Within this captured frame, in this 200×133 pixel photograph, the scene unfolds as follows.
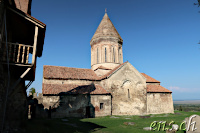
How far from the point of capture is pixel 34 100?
15914mm

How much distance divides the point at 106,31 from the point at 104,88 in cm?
1103

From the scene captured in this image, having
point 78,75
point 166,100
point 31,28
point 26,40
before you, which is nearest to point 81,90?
point 78,75

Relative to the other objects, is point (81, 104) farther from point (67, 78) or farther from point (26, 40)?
point (26, 40)

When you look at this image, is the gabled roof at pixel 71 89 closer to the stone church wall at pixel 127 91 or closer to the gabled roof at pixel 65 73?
the gabled roof at pixel 65 73

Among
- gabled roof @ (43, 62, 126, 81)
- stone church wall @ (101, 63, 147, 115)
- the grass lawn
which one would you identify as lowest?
the grass lawn

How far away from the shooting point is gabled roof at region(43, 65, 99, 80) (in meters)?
18.8

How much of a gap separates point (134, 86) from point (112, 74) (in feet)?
13.3

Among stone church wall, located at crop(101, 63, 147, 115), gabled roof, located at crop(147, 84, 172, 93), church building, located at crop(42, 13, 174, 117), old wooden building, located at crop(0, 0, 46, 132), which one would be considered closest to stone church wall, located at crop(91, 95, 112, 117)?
church building, located at crop(42, 13, 174, 117)

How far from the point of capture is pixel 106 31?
1005 inches

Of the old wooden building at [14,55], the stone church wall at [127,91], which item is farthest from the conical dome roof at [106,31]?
the old wooden building at [14,55]

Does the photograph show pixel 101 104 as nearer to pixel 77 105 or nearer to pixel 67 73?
pixel 77 105

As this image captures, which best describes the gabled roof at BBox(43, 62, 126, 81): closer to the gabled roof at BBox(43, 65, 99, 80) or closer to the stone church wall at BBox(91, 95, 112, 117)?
the gabled roof at BBox(43, 65, 99, 80)

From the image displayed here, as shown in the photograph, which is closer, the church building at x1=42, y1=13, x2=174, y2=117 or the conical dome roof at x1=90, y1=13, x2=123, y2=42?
the church building at x1=42, y1=13, x2=174, y2=117

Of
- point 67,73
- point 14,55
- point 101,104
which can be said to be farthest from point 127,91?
point 14,55
